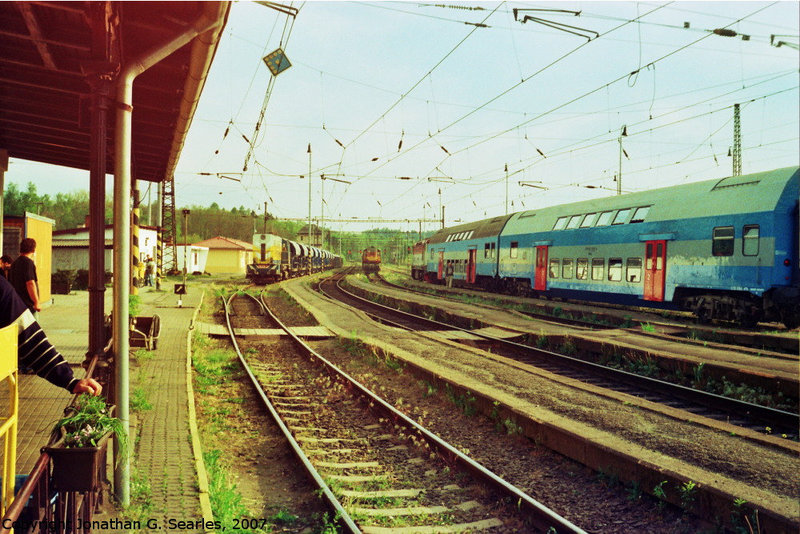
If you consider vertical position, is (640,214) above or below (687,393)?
above

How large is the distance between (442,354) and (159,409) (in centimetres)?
642

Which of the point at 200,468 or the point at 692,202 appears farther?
the point at 692,202

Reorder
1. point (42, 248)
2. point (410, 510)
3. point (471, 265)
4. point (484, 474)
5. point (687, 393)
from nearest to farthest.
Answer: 1. point (410, 510)
2. point (484, 474)
3. point (687, 393)
4. point (42, 248)
5. point (471, 265)

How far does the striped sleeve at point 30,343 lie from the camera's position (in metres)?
2.81

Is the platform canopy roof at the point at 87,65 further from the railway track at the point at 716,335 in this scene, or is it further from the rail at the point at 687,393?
the railway track at the point at 716,335

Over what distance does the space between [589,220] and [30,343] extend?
2024 centimetres

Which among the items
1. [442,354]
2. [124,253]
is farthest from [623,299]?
[124,253]

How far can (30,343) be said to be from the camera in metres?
2.97

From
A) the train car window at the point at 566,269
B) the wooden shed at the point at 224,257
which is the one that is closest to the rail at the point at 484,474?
the train car window at the point at 566,269

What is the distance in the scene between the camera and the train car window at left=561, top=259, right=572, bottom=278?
72.1ft

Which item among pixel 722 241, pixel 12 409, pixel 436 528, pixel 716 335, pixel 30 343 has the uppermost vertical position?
pixel 722 241

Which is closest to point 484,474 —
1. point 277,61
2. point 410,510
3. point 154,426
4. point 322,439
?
point 410,510

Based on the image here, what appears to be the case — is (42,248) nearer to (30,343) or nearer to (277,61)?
(277,61)

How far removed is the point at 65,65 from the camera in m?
7.74
